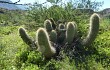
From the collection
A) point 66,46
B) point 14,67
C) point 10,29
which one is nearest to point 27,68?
point 14,67

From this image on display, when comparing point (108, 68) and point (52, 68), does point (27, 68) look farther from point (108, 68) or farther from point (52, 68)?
point (108, 68)

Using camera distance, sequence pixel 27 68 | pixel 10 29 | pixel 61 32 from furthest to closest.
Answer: pixel 10 29 < pixel 61 32 < pixel 27 68

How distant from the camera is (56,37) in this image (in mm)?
9227

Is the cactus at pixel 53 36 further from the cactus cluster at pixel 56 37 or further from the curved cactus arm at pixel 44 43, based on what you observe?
the curved cactus arm at pixel 44 43

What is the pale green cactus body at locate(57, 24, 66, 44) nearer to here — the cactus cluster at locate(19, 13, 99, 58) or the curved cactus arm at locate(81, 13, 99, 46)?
the cactus cluster at locate(19, 13, 99, 58)

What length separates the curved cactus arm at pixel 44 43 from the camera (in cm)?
761

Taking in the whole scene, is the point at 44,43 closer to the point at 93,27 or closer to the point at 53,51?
the point at 53,51

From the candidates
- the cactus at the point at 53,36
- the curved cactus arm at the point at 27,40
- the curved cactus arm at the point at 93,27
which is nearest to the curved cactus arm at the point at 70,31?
the cactus at the point at 53,36

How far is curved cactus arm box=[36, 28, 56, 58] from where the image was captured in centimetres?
761

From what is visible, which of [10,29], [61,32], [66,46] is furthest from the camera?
[10,29]

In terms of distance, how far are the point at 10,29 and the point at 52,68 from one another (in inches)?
288

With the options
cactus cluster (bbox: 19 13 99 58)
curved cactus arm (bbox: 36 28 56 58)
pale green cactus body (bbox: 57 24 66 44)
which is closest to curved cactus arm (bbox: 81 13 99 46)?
cactus cluster (bbox: 19 13 99 58)

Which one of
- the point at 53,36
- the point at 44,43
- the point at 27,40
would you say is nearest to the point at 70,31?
the point at 53,36

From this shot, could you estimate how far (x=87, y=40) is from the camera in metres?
9.22
